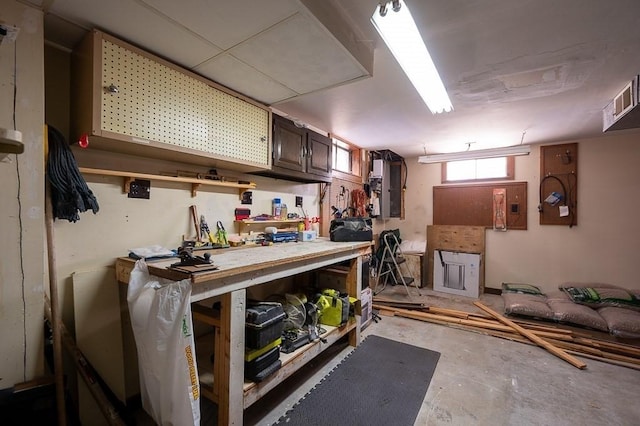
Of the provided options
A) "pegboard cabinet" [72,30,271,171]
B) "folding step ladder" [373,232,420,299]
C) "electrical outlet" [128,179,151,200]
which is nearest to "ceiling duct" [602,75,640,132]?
"folding step ladder" [373,232,420,299]

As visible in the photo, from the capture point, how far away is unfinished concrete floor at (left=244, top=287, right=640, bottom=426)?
1.79 metres

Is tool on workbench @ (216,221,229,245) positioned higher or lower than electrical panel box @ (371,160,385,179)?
lower

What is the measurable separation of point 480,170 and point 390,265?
235 cm

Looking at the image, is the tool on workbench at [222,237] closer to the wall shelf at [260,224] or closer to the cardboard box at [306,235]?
the wall shelf at [260,224]

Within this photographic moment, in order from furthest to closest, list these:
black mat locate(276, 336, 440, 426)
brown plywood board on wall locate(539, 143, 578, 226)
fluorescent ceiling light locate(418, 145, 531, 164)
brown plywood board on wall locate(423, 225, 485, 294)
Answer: brown plywood board on wall locate(423, 225, 485, 294) < brown plywood board on wall locate(539, 143, 578, 226) < fluorescent ceiling light locate(418, 145, 531, 164) < black mat locate(276, 336, 440, 426)

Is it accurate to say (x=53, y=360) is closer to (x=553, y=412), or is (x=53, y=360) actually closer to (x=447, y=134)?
(x=553, y=412)

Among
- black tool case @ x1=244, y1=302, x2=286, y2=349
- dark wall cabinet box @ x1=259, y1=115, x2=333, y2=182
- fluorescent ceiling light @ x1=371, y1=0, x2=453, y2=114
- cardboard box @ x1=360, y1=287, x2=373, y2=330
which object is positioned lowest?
cardboard box @ x1=360, y1=287, x2=373, y2=330

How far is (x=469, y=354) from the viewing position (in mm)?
2605

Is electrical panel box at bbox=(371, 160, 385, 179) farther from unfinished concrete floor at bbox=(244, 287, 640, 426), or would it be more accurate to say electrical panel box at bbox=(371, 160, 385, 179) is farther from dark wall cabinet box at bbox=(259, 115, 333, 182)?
unfinished concrete floor at bbox=(244, 287, 640, 426)

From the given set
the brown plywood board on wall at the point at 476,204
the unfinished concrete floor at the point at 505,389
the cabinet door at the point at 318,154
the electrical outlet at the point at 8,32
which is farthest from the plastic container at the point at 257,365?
the brown plywood board on wall at the point at 476,204

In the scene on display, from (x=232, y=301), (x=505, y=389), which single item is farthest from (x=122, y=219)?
(x=505, y=389)

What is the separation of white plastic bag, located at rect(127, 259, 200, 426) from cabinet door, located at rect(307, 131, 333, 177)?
1.95 meters

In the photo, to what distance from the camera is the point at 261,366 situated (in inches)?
64.8

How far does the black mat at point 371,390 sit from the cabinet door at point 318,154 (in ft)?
6.30
